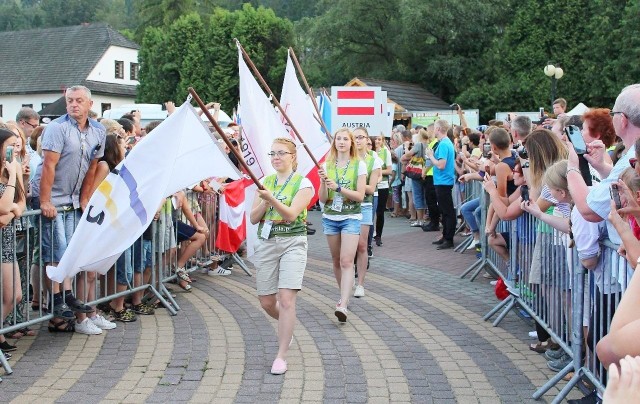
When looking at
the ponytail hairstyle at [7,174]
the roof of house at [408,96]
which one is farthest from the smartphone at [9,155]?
the roof of house at [408,96]

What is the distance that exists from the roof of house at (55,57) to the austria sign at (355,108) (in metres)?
52.9

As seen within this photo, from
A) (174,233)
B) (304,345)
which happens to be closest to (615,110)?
(304,345)

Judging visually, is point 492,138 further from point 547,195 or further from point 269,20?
point 269,20

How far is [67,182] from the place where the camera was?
24.2ft

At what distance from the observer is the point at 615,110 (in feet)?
16.7

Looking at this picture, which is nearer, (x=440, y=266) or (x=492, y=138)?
(x=492, y=138)

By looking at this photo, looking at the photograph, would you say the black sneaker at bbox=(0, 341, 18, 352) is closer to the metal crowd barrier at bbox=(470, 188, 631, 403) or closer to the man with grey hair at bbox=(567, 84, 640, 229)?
the metal crowd barrier at bbox=(470, 188, 631, 403)

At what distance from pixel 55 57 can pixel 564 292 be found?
67486 millimetres

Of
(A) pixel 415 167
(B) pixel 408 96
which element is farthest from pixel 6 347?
(B) pixel 408 96

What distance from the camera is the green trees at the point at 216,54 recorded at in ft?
175

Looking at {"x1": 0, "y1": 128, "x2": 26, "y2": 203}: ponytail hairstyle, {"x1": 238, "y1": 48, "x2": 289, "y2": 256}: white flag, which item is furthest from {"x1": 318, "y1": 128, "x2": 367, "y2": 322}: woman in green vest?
{"x1": 0, "y1": 128, "x2": 26, "y2": 203}: ponytail hairstyle

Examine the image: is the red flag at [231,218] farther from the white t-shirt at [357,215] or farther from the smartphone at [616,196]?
the smartphone at [616,196]

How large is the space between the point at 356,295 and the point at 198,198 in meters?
2.54

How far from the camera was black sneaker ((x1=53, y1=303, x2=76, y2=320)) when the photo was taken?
7250 millimetres
